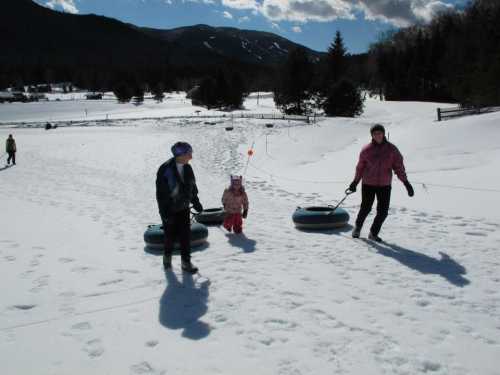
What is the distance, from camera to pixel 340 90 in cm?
4512

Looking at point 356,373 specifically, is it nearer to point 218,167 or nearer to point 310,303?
point 310,303

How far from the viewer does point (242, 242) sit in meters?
7.55

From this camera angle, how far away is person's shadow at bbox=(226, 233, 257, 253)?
716cm

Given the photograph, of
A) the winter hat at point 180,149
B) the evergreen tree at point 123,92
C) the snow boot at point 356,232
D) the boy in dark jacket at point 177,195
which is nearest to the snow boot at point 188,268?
the boy in dark jacket at point 177,195

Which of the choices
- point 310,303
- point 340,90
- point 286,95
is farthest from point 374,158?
point 286,95

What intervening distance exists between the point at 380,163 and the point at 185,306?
4.05 metres

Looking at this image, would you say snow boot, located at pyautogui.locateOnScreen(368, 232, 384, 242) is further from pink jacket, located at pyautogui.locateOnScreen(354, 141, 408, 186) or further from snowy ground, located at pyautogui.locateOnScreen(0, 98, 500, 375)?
pink jacket, located at pyautogui.locateOnScreen(354, 141, 408, 186)

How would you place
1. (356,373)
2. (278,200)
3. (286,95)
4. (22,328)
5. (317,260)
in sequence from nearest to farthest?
(356,373), (22,328), (317,260), (278,200), (286,95)

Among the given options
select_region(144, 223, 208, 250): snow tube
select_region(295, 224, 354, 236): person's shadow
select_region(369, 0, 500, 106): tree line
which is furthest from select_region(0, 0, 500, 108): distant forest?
select_region(144, 223, 208, 250): snow tube

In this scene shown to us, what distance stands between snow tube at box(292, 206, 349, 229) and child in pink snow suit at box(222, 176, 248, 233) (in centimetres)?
121

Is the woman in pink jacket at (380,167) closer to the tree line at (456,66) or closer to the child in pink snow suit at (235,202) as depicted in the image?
the child in pink snow suit at (235,202)

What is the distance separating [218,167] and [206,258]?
12970mm

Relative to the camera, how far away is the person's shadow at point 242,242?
7.16 meters

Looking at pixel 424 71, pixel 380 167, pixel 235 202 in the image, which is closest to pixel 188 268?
pixel 235 202
